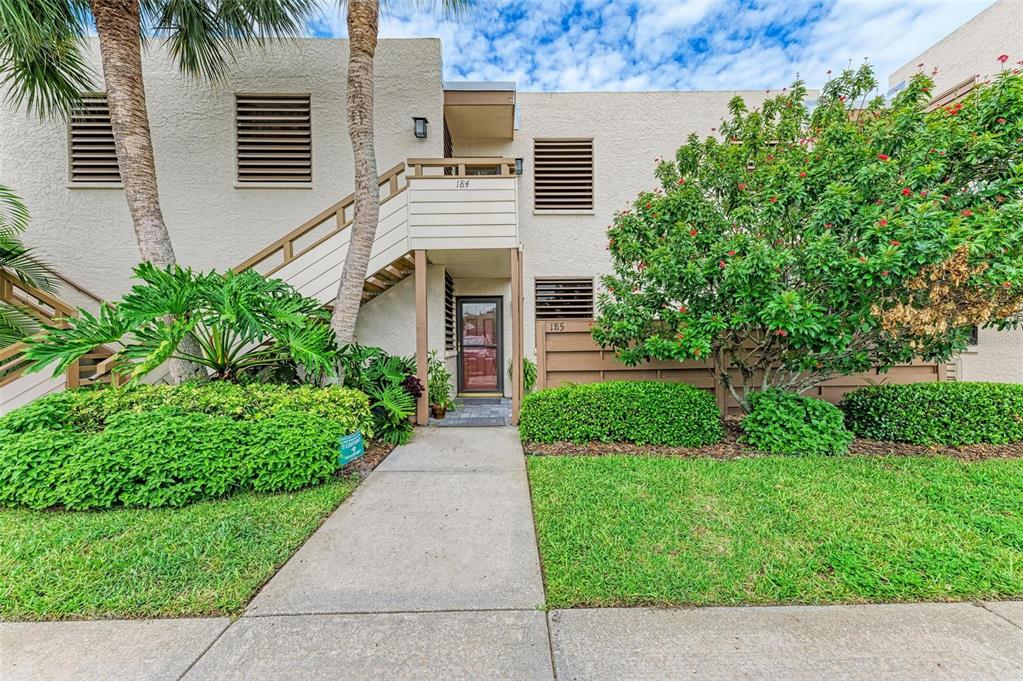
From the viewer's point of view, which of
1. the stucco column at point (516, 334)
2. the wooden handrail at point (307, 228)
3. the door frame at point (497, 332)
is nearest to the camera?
the wooden handrail at point (307, 228)

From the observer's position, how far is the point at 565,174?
342 inches

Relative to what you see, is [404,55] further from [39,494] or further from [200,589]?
[200,589]

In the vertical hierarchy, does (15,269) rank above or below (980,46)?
below

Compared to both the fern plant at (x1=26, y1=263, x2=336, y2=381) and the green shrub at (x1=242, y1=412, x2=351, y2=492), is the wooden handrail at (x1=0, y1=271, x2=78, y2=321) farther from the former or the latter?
the green shrub at (x1=242, y1=412, x2=351, y2=492)

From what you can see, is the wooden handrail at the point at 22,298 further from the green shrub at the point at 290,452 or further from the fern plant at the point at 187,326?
the green shrub at the point at 290,452

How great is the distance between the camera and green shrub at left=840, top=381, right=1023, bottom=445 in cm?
487

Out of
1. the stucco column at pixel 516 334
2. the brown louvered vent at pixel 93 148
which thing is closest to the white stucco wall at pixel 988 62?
the stucco column at pixel 516 334

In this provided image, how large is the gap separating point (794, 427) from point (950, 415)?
2.15 m

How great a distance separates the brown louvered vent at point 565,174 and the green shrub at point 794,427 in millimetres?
5560

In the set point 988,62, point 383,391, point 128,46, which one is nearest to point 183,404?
point 383,391

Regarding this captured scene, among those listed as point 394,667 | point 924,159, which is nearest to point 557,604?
point 394,667

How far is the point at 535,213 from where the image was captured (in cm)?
859

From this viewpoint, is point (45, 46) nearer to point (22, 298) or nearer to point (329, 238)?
point (22, 298)

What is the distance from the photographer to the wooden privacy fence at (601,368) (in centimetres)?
584
